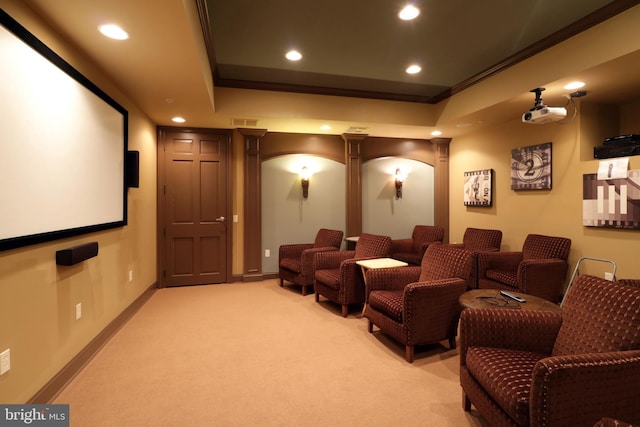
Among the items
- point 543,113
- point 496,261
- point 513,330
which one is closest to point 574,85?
point 543,113

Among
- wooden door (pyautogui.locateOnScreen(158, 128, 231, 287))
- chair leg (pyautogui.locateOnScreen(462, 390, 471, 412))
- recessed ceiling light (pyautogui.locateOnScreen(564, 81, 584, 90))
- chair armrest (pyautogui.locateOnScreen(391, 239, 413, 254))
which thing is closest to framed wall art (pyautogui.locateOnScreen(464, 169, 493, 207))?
chair armrest (pyautogui.locateOnScreen(391, 239, 413, 254))

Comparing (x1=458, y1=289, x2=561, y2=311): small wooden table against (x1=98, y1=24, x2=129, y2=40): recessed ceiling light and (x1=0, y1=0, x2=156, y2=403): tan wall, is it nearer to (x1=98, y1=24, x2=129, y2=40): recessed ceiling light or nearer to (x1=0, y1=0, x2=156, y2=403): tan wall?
(x1=0, y1=0, x2=156, y2=403): tan wall

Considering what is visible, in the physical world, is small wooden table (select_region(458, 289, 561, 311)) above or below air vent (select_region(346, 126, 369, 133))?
below

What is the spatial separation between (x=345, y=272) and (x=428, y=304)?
3.97 feet

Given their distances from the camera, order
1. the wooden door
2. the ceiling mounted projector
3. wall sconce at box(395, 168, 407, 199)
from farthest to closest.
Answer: wall sconce at box(395, 168, 407, 199) → the wooden door → the ceiling mounted projector

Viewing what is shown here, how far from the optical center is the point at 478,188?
5.38 meters

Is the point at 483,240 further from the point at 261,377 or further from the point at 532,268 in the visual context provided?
the point at 261,377

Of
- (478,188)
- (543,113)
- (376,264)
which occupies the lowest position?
(376,264)

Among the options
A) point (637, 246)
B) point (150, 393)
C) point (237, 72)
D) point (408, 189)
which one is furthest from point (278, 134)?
point (637, 246)

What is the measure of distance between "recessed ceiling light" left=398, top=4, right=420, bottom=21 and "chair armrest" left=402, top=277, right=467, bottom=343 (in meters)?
2.32

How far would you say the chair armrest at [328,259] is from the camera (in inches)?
171

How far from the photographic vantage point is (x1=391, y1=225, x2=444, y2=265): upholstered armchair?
5.54 metres

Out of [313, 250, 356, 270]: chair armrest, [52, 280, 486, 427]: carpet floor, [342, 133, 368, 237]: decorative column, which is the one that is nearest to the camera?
[52, 280, 486, 427]: carpet floor

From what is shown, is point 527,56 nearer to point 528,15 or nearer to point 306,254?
point 528,15
